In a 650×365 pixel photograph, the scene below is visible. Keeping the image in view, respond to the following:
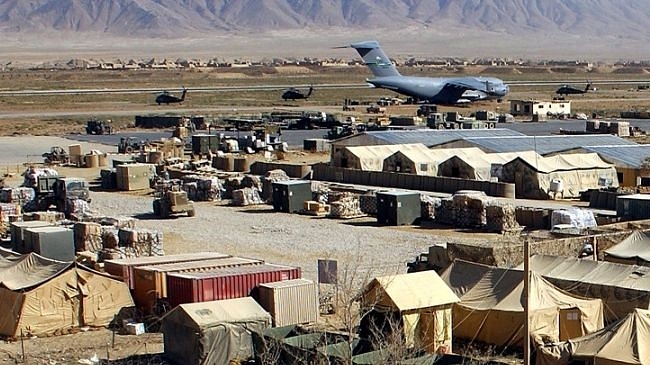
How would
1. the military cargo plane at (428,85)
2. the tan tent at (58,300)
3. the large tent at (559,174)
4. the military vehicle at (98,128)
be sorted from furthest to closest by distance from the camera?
the military cargo plane at (428,85), the military vehicle at (98,128), the large tent at (559,174), the tan tent at (58,300)

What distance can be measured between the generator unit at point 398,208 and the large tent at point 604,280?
1456 centimetres

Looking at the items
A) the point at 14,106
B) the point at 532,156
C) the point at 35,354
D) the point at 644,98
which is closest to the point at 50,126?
the point at 14,106

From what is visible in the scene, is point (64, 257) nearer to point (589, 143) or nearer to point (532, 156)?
point (532, 156)

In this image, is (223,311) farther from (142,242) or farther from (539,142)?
(539,142)

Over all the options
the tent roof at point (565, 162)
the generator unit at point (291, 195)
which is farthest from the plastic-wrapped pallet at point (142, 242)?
the tent roof at point (565, 162)

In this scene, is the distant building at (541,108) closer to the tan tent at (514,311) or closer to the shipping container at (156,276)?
the shipping container at (156,276)

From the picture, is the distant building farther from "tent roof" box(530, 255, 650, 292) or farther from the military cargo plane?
"tent roof" box(530, 255, 650, 292)

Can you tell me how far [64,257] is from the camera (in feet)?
105

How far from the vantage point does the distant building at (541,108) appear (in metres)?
97.3

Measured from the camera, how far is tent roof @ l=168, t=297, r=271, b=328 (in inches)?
914

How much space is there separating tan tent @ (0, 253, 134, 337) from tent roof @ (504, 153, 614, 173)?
24.7 m

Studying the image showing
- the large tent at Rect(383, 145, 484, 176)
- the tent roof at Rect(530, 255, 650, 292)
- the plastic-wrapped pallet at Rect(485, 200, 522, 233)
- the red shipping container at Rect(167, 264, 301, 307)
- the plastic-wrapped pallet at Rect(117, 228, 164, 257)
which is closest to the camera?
the tent roof at Rect(530, 255, 650, 292)

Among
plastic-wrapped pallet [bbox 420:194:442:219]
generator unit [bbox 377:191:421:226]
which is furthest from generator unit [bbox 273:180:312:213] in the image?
plastic-wrapped pallet [bbox 420:194:442:219]

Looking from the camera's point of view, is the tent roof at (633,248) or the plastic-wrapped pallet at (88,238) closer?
the tent roof at (633,248)
